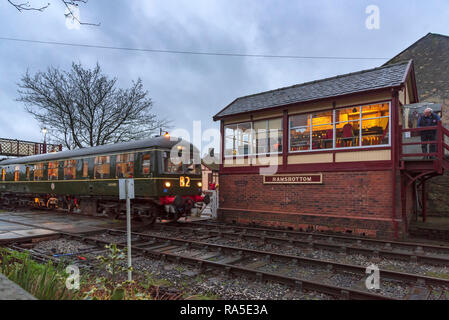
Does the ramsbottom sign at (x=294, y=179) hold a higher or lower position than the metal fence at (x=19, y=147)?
lower

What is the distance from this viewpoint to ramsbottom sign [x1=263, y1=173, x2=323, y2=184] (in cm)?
1129

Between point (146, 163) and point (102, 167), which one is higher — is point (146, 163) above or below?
above

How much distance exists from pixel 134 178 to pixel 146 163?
2.75 ft

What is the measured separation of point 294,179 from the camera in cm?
1183

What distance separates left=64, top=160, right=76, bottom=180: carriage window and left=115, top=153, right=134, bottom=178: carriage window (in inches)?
145

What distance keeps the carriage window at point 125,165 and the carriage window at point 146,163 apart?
2.18ft

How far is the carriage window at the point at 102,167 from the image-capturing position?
42.2 feet

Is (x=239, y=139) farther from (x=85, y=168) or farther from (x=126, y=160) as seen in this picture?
(x=85, y=168)

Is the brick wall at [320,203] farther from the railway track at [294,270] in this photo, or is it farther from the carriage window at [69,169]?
the carriage window at [69,169]

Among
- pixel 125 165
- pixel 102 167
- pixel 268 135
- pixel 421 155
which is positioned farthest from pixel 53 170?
pixel 421 155

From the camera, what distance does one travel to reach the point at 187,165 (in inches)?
480

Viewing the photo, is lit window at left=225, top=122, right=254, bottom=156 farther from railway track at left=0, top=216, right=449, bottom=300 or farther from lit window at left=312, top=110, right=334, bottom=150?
railway track at left=0, top=216, right=449, bottom=300

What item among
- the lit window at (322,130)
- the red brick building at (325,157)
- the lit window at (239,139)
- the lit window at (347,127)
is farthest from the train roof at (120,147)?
the lit window at (347,127)
